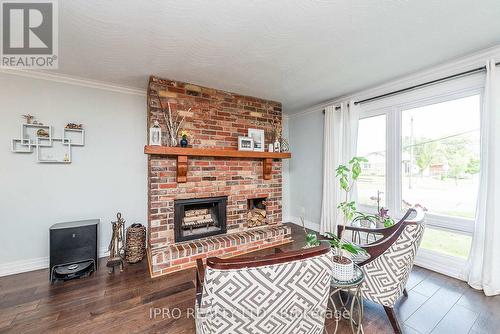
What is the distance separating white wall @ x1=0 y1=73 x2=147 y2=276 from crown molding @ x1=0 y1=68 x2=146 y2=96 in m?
0.03

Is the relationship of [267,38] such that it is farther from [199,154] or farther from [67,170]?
[67,170]

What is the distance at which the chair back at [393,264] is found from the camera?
1.43 meters

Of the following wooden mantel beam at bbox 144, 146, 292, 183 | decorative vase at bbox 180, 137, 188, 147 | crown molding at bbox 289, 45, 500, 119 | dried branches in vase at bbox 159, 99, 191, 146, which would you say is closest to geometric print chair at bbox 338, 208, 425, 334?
crown molding at bbox 289, 45, 500, 119

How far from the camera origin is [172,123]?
2.59 m

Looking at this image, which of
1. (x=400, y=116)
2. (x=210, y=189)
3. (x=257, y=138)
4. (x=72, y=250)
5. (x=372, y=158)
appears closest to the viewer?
(x=72, y=250)

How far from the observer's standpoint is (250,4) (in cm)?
140

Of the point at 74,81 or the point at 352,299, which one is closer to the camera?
the point at 352,299

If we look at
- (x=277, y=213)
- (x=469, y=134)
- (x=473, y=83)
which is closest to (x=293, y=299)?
(x=277, y=213)

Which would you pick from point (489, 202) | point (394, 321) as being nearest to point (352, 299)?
point (394, 321)

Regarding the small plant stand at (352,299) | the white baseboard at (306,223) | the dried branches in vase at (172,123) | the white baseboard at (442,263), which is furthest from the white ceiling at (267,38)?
the white baseboard at (306,223)

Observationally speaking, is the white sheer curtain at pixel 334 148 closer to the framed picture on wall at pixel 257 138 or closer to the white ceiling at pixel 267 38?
the white ceiling at pixel 267 38

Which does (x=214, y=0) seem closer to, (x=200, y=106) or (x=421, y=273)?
(x=200, y=106)

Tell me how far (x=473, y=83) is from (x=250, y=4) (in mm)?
2496

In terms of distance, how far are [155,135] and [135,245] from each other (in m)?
1.40
